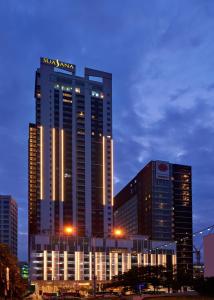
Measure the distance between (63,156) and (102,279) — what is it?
4954 cm

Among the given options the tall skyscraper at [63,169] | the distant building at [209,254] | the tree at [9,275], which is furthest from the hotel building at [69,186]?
the distant building at [209,254]

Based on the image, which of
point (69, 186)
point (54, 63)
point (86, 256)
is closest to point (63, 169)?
point (69, 186)

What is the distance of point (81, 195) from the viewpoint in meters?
194

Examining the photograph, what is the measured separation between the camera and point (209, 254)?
49031 mm

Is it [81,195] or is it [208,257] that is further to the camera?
[81,195]

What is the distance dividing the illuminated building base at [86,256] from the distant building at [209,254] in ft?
369

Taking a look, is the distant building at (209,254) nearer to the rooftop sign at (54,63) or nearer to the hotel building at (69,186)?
the hotel building at (69,186)

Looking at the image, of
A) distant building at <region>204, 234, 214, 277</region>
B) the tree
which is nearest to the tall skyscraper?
the tree

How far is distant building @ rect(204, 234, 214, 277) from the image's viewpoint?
48.7 meters

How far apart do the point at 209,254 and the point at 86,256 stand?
127405mm

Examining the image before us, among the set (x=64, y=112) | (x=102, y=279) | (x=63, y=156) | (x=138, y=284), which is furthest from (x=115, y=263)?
(x=138, y=284)

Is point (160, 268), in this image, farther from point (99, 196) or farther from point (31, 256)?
point (99, 196)

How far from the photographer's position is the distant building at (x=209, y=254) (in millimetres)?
48688

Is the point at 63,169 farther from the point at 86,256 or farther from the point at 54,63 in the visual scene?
the point at 54,63
